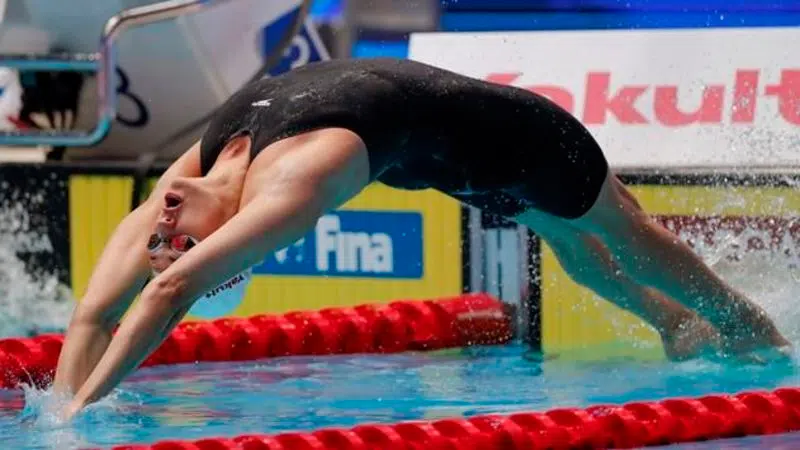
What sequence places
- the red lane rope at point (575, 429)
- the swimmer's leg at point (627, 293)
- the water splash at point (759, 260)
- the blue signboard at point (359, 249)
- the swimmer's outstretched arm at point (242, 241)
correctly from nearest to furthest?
1. the red lane rope at point (575, 429)
2. the swimmer's outstretched arm at point (242, 241)
3. the swimmer's leg at point (627, 293)
4. the water splash at point (759, 260)
5. the blue signboard at point (359, 249)

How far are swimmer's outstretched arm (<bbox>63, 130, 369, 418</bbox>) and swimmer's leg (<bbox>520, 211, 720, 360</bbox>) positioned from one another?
1.05 meters

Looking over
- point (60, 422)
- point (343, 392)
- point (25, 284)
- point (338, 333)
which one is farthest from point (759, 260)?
point (25, 284)

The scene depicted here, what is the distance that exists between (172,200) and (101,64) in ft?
8.61

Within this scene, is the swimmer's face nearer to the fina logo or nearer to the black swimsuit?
the black swimsuit

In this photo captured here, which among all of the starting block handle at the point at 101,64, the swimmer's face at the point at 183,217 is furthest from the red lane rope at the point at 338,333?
the swimmer's face at the point at 183,217

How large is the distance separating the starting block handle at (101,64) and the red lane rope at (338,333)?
1125 mm

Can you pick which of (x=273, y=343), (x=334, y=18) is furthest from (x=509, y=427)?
(x=334, y=18)

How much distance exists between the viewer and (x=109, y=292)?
4758 millimetres

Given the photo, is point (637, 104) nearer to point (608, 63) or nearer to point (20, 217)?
point (608, 63)

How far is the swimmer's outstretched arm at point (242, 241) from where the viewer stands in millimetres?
4332

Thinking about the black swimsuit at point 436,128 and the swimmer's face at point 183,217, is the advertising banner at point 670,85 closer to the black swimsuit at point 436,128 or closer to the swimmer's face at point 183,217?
the black swimsuit at point 436,128

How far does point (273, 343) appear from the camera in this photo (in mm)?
6137

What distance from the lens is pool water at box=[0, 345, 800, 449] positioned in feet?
15.3

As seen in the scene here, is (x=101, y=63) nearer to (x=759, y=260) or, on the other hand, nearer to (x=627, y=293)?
(x=627, y=293)
